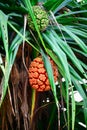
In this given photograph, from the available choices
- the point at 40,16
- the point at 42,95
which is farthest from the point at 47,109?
the point at 40,16

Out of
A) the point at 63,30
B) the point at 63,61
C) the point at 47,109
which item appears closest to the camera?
the point at 63,61

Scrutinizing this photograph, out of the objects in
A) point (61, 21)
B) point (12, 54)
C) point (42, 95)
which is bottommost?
point (42, 95)

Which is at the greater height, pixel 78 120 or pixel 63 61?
pixel 63 61

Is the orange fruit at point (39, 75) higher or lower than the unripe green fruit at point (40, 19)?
lower

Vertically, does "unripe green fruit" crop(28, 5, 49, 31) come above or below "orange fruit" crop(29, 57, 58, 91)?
above

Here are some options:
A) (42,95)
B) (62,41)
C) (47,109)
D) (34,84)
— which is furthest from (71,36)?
(47,109)

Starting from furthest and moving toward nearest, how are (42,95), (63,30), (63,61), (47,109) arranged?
(47,109) → (42,95) → (63,30) → (63,61)

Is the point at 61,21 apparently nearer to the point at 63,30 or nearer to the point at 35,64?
the point at 63,30

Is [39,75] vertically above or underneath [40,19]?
underneath

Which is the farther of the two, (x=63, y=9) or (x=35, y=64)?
(x=63, y=9)

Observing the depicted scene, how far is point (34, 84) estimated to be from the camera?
0.87 metres

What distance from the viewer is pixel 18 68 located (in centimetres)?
96

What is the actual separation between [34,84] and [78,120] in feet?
1.58

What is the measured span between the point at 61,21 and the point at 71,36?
0.10 meters
